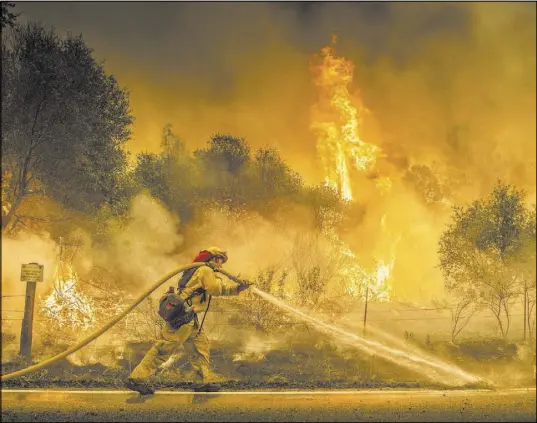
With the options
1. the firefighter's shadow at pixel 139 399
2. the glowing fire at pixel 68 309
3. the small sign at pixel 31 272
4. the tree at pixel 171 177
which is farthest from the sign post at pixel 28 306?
the tree at pixel 171 177

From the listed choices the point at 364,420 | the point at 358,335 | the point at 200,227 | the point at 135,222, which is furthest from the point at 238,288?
the point at 200,227

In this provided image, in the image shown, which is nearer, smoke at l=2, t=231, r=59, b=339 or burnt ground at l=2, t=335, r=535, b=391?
burnt ground at l=2, t=335, r=535, b=391

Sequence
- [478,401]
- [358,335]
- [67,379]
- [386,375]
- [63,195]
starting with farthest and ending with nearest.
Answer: [63,195], [358,335], [386,375], [67,379], [478,401]

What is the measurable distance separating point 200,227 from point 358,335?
61.5 feet

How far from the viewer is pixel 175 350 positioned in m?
10.3

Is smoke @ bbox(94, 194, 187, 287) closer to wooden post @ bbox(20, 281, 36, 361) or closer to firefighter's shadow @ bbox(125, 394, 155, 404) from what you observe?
wooden post @ bbox(20, 281, 36, 361)

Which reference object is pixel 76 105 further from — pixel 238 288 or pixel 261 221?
pixel 261 221

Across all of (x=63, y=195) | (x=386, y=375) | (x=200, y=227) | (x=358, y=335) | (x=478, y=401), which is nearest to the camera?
(x=478, y=401)

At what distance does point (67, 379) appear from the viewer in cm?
1143

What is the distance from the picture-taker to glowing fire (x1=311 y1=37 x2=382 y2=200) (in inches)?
1724

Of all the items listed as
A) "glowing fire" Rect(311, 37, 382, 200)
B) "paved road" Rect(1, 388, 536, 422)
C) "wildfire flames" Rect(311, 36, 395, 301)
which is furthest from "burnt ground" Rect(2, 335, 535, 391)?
"glowing fire" Rect(311, 37, 382, 200)

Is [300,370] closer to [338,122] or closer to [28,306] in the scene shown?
[28,306]

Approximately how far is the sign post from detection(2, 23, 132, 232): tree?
504cm

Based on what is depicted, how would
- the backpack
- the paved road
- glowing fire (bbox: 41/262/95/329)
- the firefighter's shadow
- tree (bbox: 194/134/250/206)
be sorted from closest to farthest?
the paved road < the firefighter's shadow < the backpack < glowing fire (bbox: 41/262/95/329) < tree (bbox: 194/134/250/206)
